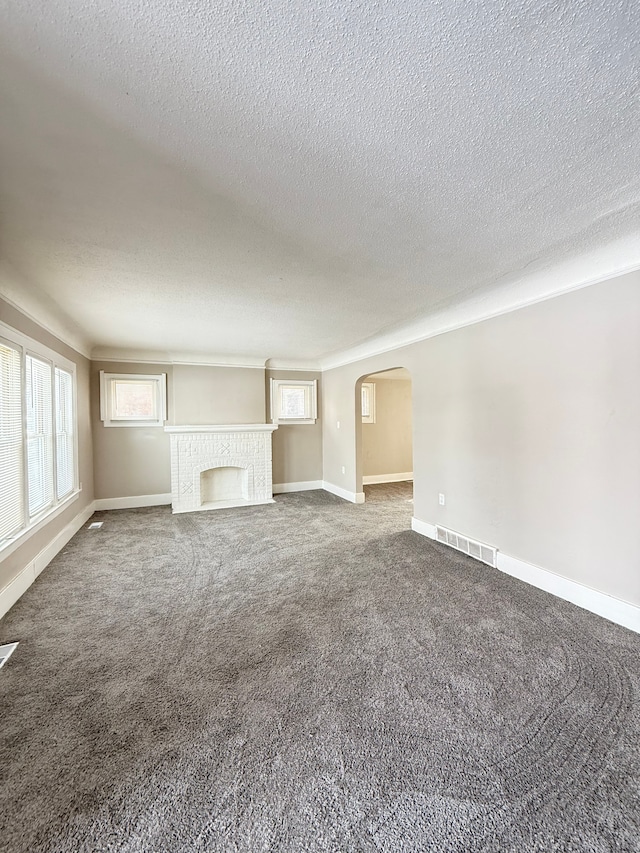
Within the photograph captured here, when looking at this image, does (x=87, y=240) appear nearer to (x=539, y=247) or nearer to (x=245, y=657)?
(x=245, y=657)

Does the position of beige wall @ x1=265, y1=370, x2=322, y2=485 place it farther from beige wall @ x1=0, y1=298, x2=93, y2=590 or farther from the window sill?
the window sill

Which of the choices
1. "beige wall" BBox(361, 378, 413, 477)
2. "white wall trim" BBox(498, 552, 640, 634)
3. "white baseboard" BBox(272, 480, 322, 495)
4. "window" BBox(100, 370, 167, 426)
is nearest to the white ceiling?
"white wall trim" BBox(498, 552, 640, 634)

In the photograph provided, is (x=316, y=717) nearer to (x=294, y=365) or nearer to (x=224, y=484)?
(x=224, y=484)

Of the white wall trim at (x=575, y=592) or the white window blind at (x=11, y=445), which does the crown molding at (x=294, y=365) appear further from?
the white wall trim at (x=575, y=592)

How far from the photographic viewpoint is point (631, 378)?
2227mm

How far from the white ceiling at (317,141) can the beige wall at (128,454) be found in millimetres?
2813

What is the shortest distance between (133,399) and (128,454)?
0.89 m

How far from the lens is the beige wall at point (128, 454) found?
17.3ft

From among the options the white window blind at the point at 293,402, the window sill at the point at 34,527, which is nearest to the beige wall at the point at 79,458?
the window sill at the point at 34,527

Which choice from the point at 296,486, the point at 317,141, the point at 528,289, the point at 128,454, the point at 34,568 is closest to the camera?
the point at 317,141

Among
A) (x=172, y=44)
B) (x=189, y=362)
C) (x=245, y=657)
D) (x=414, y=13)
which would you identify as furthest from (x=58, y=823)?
(x=189, y=362)

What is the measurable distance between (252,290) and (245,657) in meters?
2.69

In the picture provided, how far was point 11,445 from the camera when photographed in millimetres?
2678

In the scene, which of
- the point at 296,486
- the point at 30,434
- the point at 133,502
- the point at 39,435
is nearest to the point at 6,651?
the point at 30,434
